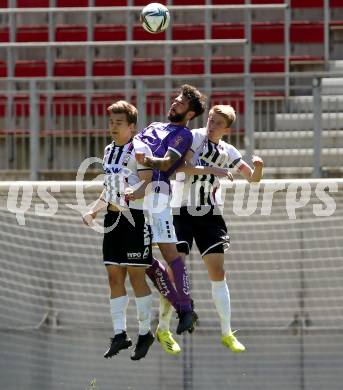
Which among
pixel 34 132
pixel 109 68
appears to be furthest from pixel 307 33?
pixel 34 132

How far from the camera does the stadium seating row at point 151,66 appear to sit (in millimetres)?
13070

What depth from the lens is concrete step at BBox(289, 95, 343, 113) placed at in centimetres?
1075

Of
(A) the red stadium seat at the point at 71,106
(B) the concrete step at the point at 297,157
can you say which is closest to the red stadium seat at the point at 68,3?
(A) the red stadium seat at the point at 71,106

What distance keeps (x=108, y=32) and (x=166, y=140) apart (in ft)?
20.5

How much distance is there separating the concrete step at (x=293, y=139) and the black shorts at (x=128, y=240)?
3.27 meters

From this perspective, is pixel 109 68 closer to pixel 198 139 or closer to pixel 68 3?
pixel 68 3

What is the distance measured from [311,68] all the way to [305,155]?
9.05ft

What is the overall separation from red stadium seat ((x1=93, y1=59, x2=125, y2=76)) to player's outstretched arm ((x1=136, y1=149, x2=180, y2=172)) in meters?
6.02

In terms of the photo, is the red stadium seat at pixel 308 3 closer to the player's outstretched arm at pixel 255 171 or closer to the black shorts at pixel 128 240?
the player's outstretched arm at pixel 255 171

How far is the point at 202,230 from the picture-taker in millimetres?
8000

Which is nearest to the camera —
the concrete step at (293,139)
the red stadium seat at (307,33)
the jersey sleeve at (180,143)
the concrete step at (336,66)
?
the jersey sleeve at (180,143)

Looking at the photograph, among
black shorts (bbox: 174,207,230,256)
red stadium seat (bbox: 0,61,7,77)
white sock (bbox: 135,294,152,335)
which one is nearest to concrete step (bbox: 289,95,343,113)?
black shorts (bbox: 174,207,230,256)

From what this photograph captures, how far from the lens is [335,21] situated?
527 inches

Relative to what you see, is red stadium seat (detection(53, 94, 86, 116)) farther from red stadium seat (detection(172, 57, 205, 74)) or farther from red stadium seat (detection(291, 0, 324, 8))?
red stadium seat (detection(291, 0, 324, 8))
